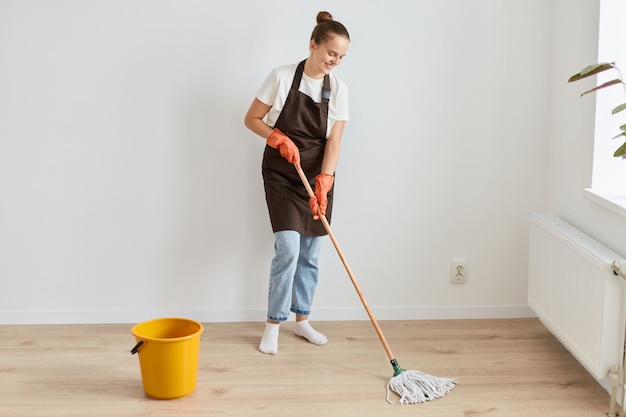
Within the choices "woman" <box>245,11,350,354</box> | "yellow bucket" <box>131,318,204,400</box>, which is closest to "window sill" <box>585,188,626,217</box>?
"woman" <box>245,11,350,354</box>

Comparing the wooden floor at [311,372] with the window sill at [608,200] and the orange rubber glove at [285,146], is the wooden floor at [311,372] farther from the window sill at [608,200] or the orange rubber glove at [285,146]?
the orange rubber glove at [285,146]

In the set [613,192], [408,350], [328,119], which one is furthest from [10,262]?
[613,192]

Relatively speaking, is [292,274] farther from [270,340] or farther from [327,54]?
[327,54]

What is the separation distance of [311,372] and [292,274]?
40 cm

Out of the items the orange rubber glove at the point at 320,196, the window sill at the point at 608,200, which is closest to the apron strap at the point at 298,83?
the orange rubber glove at the point at 320,196

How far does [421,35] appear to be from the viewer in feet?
11.3

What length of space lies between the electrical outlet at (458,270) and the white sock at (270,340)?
0.81m

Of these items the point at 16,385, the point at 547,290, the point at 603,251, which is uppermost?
the point at 603,251

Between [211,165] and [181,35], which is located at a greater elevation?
[181,35]

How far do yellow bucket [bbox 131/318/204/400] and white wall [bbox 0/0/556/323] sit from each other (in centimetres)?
77

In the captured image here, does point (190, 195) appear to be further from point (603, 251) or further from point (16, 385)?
point (603, 251)

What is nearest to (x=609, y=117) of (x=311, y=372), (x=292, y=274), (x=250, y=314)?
(x=292, y=274)

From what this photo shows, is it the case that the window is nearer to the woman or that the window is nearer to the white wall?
the white wall

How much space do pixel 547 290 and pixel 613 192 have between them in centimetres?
44
